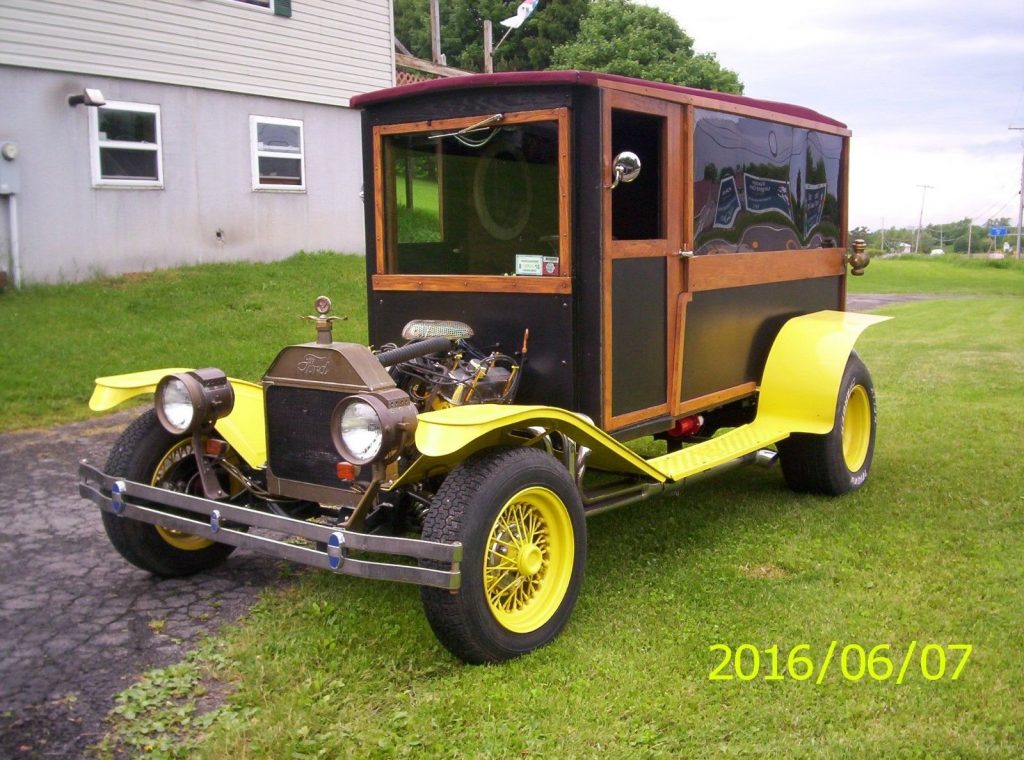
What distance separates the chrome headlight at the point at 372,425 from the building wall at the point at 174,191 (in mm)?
9119

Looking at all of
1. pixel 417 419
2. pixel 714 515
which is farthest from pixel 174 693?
pixel 714 515

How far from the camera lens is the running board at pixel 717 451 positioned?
4.54 m

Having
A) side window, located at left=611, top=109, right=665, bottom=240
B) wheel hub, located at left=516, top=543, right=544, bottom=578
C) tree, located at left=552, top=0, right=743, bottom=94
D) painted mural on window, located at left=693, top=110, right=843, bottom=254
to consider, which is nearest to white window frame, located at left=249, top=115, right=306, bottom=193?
painted mural on window, located at left=693, top=110, right=843, bottom=254

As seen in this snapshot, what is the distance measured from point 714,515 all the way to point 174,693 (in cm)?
314

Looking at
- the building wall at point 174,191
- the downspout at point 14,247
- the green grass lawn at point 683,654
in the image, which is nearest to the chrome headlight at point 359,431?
the green grass lawn at point 683,654

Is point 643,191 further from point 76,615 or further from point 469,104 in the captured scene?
point 76,615

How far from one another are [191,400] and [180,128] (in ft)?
31.6

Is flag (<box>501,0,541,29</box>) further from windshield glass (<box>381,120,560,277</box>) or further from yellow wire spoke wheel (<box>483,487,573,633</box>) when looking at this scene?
yellow wire spoke wheel (<box>483,487,573,633</box>)

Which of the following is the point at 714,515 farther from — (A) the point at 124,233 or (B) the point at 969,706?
(A) the point at 124,233

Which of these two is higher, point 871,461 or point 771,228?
point 771,228

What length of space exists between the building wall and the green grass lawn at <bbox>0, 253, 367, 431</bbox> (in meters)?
0.41

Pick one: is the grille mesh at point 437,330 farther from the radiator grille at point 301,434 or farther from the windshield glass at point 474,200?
the radiator grille at point 301,434

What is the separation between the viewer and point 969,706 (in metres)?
3.31
